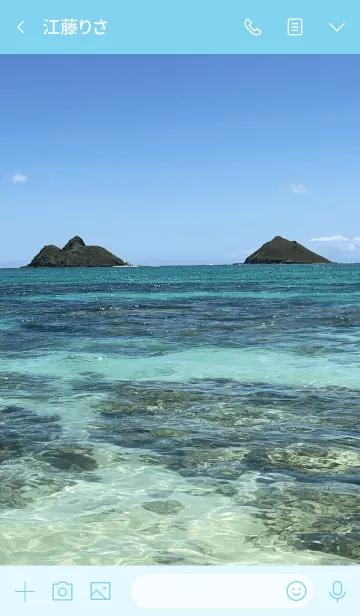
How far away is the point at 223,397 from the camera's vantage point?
42.6 feet
